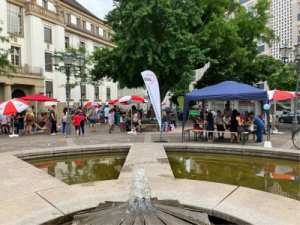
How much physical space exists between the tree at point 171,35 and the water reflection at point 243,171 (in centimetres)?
975

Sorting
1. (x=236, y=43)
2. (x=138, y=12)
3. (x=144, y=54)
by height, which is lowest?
(x=144, y=54)

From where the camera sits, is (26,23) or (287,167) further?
(26,23)

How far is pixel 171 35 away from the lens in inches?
675

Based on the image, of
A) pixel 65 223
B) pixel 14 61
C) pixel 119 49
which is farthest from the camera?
pixel 14 61

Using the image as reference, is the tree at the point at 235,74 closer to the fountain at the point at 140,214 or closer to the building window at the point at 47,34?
the fountain at the point at 140,214

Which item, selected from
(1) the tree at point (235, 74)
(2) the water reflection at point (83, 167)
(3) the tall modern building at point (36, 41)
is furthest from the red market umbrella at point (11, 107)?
(1) the tree at point (235, 74)

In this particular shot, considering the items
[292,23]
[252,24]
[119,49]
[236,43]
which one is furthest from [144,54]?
[292,23]

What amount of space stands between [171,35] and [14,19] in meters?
22.6

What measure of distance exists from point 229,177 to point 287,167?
211cm

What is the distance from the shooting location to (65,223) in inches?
135

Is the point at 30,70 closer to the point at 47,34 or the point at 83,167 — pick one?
the point at 47,34

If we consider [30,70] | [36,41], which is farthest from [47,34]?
[30,70]

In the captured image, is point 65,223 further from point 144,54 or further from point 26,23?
point 26,23

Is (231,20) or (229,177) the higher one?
(231,20)
